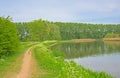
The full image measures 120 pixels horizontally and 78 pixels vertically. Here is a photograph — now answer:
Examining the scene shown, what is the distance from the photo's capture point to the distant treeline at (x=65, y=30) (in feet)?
336

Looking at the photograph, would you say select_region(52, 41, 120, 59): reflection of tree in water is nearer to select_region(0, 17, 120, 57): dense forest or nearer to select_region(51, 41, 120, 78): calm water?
→ select_region(51, 41, 120, 78): calm water

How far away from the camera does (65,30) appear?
154 metres

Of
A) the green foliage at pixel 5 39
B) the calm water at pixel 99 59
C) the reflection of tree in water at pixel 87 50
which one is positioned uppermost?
the green foliage at pixel 5 39

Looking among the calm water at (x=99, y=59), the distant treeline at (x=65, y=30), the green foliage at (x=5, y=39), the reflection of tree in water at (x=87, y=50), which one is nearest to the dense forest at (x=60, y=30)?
the distant treeline at (x=65, y=30)

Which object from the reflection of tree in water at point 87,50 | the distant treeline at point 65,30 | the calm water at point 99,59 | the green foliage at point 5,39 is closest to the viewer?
the calm water at point 99,59

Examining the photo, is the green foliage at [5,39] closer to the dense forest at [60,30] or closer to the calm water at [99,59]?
the calm water at [99,59]

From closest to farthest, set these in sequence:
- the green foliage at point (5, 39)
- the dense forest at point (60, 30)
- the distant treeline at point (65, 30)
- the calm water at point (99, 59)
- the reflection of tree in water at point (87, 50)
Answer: the calm water at point (99, 59) < the green foliage at point (5, 39) < the reflection of tree in water at point (87, 50) < the dense forest at point (60, 30) < the distant treeline at point (65, 30)

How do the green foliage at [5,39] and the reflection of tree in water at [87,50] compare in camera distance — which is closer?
the green foliage at [5,39]

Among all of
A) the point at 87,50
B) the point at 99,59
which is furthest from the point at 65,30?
the point at 99,59

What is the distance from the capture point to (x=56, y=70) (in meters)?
22.1

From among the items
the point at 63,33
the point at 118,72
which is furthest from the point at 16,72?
the point at 63,33

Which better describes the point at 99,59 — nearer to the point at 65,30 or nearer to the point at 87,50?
the point at 87,50

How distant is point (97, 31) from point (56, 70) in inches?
5908

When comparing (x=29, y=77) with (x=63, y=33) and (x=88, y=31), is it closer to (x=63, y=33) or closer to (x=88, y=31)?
(x=63, y=33)
